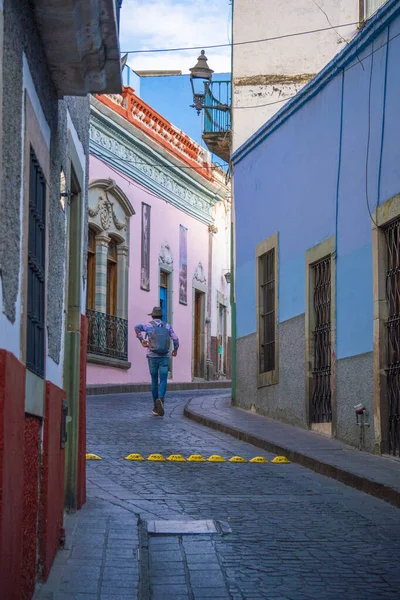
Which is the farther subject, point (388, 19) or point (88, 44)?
point (388, 19)

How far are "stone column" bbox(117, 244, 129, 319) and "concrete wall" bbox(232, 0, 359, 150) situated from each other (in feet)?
28.8

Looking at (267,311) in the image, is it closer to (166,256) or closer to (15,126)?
(15,126)

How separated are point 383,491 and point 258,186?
30.5ft

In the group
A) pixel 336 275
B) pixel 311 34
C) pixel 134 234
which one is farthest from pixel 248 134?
pixel 134 234

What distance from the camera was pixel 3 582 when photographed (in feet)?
Result: 14.0

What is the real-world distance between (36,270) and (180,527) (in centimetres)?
262

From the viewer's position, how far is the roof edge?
12141 millimetres

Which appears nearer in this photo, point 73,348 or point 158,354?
point 73,348

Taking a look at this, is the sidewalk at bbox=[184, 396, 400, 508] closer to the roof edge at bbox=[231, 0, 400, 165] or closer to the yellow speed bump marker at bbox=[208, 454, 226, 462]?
the yellow speed bump marker at bbox=[208, 454, 226, 462]

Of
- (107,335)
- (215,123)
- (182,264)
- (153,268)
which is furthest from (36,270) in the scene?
(182,264)

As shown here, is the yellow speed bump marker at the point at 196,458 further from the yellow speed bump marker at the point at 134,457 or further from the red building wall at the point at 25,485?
the red building wall at the point at 25,485

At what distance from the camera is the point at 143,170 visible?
98.7 ft

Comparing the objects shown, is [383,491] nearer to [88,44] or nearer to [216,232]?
[88,44]

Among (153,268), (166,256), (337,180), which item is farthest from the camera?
(166,256)
